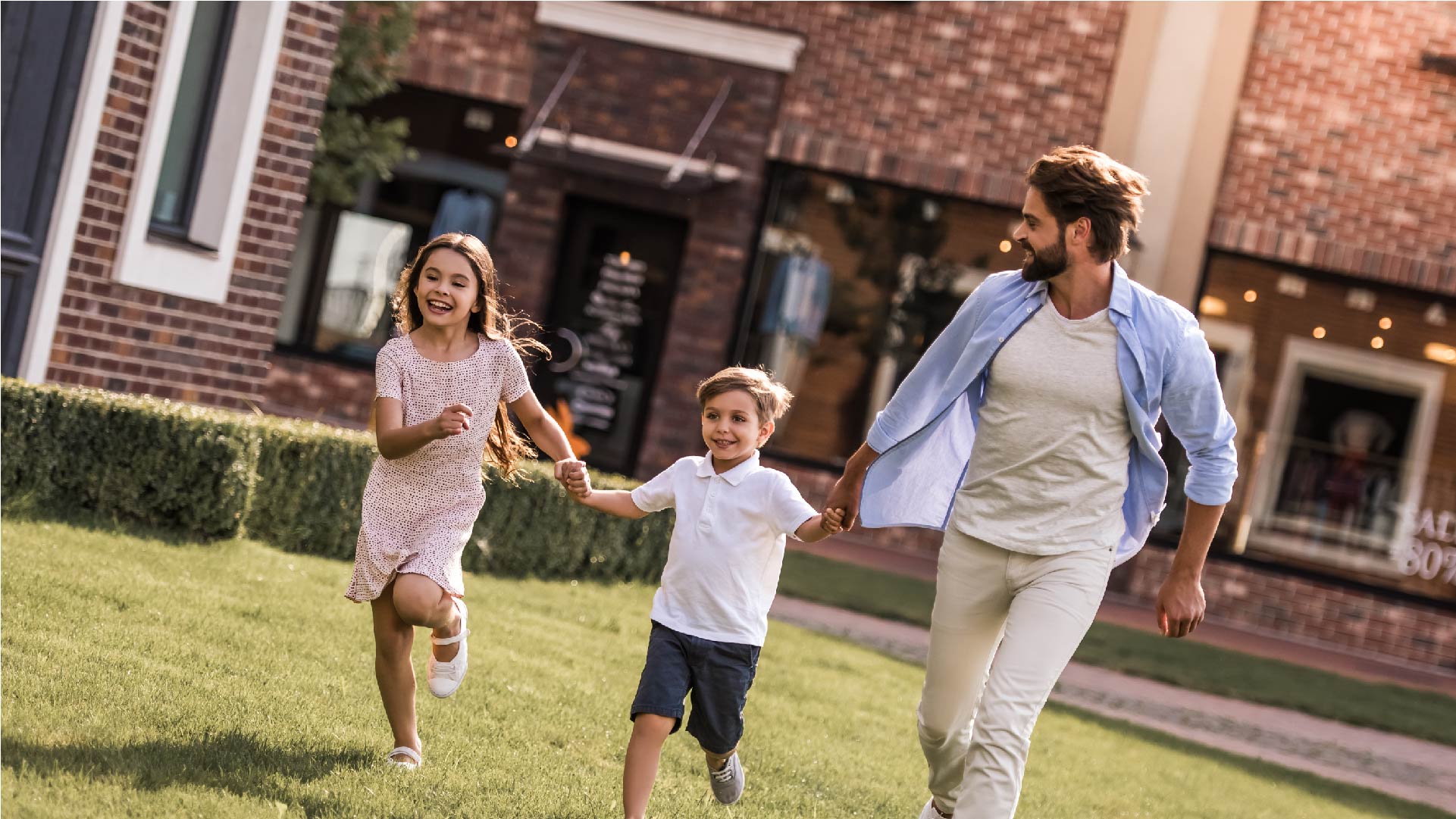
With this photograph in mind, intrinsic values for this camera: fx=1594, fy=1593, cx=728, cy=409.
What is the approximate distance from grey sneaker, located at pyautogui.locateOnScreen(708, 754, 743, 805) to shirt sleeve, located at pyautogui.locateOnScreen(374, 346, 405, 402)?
1451mm

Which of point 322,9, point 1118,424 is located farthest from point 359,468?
point 1118,424

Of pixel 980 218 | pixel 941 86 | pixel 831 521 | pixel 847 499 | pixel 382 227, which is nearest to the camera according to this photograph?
pixel 831 521

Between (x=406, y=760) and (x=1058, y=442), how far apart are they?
6.89 feet

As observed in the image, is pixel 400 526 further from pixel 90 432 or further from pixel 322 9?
pixel 322 9

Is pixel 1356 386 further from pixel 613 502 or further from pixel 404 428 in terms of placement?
pixel 404 428

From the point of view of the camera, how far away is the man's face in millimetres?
4387

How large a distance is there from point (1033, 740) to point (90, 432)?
15.5ft

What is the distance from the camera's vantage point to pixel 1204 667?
11992 millimetres

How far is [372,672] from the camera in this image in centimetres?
586

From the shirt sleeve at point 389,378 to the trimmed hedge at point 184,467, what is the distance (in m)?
2.50

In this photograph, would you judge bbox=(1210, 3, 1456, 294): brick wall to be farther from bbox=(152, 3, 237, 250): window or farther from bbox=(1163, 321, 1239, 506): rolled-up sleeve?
bbox=(1163, 321, 1239, 506): rolled-up sleeve

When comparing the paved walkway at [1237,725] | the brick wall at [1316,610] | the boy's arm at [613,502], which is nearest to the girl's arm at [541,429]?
the boy's arm at [613,502]

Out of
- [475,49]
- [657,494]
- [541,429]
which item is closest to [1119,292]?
[657,494]

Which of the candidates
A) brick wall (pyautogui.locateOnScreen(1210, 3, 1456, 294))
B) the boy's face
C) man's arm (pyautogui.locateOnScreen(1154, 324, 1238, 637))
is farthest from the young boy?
brick wall (pyautogui.locateOnScreen(1210, 3, 1456, 294))
